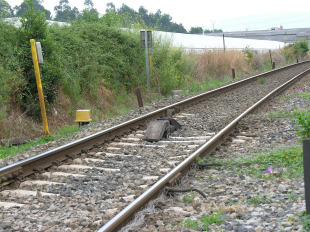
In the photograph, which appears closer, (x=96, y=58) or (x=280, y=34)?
(x=96, y=58)

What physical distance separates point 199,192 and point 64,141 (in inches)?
153

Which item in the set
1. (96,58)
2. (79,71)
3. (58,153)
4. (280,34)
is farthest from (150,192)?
(280,34)

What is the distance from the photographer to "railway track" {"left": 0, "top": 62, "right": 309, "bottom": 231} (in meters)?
3.97

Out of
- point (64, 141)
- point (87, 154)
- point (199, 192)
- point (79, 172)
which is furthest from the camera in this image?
point (64, 141)

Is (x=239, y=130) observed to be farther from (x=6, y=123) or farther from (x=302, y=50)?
(x=302, y=50)

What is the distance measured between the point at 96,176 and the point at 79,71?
27.2 feet

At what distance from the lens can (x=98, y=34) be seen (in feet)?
51.6

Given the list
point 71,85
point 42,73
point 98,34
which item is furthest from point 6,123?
point 98,34

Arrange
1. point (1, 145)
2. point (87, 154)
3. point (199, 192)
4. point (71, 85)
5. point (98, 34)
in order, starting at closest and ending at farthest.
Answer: point (199, 192), point (87, 154), point (1, 145), point (71, 85), point (98, 34)

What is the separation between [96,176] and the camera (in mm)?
5371

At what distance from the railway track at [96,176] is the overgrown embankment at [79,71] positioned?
348 centimetres

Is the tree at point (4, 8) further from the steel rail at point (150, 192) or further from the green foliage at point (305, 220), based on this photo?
the green foliage at point (305, 220)

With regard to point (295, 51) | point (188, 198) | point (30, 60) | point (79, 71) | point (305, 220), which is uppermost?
point (295, 51)

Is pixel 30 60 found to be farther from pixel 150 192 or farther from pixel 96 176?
pixel 150 192
